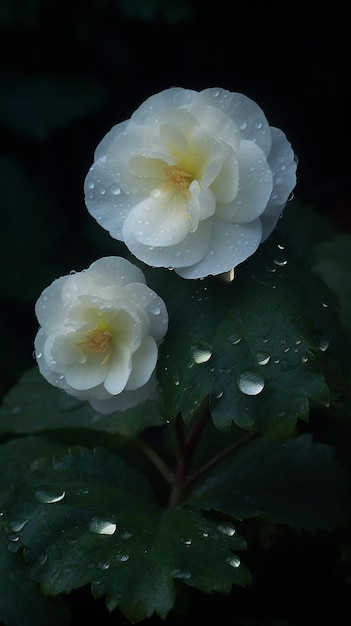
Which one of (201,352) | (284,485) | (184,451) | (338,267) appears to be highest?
(201,352)

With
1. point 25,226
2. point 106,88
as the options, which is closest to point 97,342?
point 25,226

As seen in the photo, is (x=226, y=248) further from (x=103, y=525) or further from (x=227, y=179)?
(x=103, y=525)

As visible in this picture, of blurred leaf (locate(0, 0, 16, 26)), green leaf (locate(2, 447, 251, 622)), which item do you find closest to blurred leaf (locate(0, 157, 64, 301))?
blurred leaf (locate(0, 0, 16, 26))

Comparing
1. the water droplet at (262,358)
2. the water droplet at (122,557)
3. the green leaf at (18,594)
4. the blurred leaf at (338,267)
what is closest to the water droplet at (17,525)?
the green leaf at (18,594)

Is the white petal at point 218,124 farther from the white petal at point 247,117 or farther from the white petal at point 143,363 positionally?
the white petal at point 143,363

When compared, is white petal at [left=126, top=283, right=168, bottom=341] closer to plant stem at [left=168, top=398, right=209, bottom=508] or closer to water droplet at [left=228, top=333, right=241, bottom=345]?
water droplet at [left=228, top=333, right=241, bottom=345]

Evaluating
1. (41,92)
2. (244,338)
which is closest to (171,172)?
(244,338)

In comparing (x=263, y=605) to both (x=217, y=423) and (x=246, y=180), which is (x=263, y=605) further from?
(x=246, y=180)
